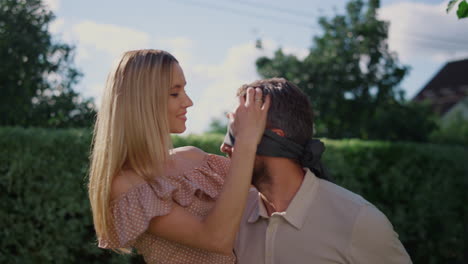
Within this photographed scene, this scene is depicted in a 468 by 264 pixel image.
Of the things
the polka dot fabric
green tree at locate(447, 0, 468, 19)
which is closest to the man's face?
the polka dot fabric

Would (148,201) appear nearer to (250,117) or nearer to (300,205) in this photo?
(250,117)

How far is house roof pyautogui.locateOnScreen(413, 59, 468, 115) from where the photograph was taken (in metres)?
32.2

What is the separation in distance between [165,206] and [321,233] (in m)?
0.85

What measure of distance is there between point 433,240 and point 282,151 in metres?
7.91

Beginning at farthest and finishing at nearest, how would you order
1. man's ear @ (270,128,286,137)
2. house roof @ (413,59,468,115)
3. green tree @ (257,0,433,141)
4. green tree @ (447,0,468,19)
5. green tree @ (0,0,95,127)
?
house roof @ (413,59,468,115) < green tree @ (257,0,433,141) < green tree @ (0,0,95,127) < green tree @ (447,0,468,19) < man's ear @ (270,128,286,137)

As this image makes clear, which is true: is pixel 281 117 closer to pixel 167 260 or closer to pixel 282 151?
pixel 282 151

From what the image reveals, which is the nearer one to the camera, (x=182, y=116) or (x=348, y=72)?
(x=182, y=116)

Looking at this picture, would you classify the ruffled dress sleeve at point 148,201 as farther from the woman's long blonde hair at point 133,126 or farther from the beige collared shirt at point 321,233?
the beige collared shirt at point 321,233

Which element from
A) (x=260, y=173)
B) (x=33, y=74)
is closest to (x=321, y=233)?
(x=260, y=173)

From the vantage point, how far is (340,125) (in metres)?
13.7

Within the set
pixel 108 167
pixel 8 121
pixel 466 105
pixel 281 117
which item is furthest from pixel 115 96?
pixel 466 105

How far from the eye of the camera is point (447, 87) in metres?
33.4

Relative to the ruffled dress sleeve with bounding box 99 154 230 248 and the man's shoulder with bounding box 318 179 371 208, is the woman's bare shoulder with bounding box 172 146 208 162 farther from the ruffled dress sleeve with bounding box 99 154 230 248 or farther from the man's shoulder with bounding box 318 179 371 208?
the man's shoulder with bounding box 318 179 371 208

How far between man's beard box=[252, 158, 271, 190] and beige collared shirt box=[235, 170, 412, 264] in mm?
128
